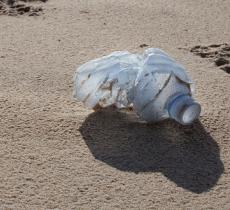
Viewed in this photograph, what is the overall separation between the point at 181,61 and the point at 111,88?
0.60 m

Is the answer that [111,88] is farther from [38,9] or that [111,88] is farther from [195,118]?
[38,9]

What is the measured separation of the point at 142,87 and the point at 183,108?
0.16 m

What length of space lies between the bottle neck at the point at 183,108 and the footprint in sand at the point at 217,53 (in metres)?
0.57

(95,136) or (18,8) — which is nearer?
(95,136)

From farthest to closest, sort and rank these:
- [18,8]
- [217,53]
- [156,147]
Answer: [18,8], [217,53], [156,147]

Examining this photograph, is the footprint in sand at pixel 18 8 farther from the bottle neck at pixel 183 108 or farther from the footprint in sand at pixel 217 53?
the bottle neck at pixel 183 108

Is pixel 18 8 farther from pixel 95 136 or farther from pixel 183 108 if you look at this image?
pixel 183 108

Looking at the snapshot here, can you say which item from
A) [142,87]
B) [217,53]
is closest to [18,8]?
[217,53]

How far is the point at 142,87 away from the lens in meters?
2.07

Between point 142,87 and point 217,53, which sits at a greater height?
point 142,87

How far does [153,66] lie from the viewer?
82.4 inches

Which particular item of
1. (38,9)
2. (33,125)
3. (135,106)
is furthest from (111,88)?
(38,9)

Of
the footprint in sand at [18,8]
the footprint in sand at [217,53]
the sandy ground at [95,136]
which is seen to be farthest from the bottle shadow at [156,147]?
the footprint in sand at [18,8]

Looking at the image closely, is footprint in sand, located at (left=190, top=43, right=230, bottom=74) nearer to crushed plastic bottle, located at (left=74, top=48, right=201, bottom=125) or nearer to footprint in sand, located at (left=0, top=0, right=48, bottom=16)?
crushed plastic bottle, located at (left=74, top=48, right=201, bottom=125)
